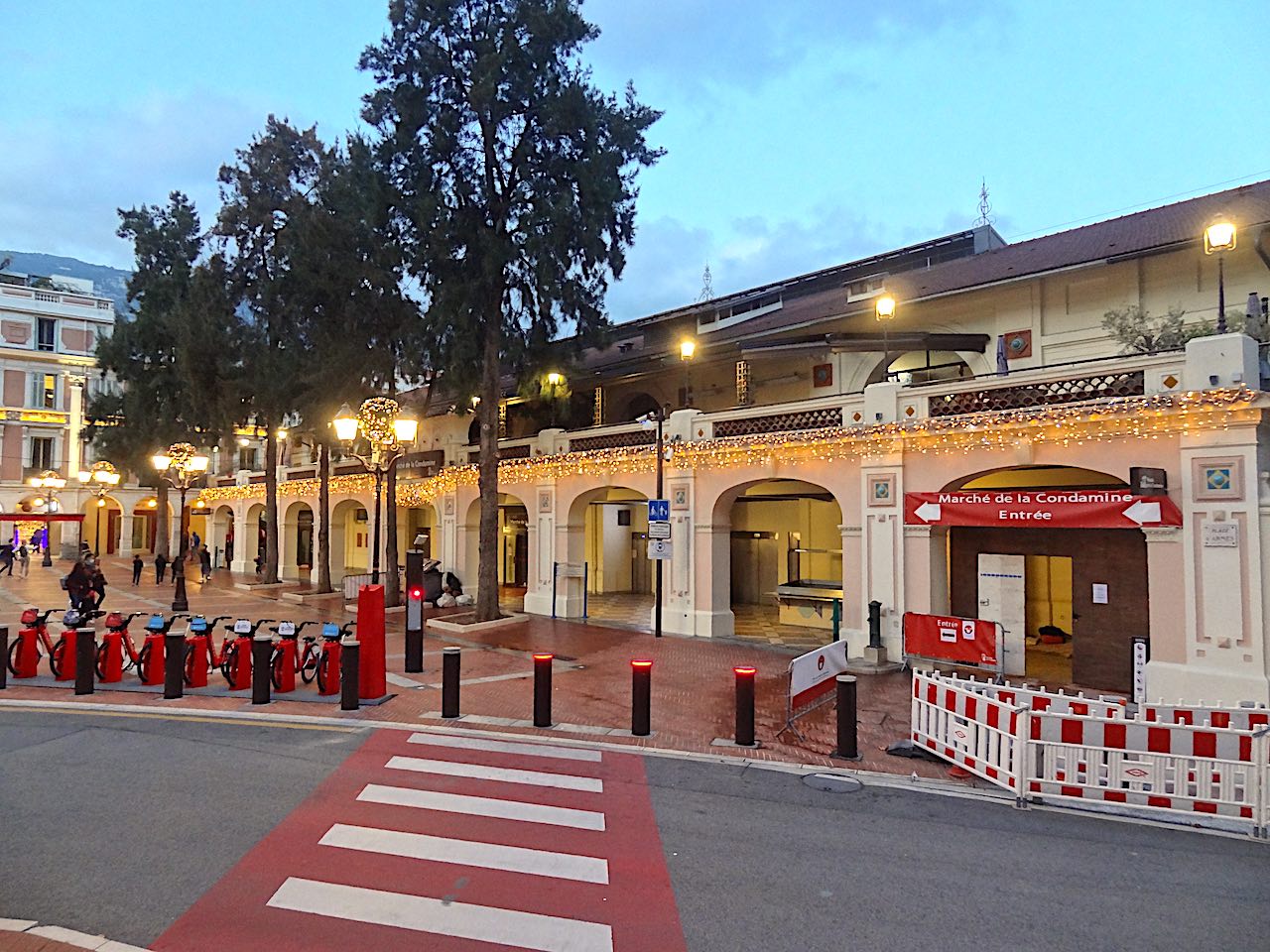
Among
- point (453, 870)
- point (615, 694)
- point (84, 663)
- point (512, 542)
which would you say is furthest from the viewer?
point (512, 542)

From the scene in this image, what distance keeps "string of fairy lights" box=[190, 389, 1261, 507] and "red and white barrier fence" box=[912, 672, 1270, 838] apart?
526 cm

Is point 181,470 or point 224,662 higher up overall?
point 181,470

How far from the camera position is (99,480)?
3697cm

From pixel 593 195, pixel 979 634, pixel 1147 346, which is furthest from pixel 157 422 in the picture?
pixel 1147 346

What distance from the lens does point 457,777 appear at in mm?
7207

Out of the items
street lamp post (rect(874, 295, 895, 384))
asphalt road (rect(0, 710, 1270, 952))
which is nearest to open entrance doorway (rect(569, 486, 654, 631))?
street lamp post (rect(874, 295, 895, 384))

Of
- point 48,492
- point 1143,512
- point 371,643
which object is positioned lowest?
point 371,643

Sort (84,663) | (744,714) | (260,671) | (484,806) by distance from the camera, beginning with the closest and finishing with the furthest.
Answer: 1. (484,806)
2. (744,714)
3. (260,671)
4. (84,663)

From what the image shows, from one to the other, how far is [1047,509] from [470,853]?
1038 cm

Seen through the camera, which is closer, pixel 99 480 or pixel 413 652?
pixel 413 652

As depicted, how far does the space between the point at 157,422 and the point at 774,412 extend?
25788 mm

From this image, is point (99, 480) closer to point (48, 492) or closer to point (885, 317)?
point (48, 492)

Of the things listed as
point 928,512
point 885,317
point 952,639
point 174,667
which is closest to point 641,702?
point 952,639

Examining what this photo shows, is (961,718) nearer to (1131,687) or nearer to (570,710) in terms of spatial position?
(570,710)
